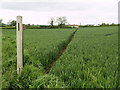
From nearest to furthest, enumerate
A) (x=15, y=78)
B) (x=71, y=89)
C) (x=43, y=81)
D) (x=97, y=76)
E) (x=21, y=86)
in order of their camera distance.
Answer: (x=71, y=89) < (x=97, y=76) < (x=43, y=81) < (x=21, y=86) < (x=15, y=78)

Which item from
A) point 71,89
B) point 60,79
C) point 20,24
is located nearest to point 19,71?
point 20,24

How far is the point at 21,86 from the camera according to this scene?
3500mm

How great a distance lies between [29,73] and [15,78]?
33 cm

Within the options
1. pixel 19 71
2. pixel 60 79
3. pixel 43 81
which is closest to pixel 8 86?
pixel 19 71

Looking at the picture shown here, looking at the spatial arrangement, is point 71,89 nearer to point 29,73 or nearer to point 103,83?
point 103,83

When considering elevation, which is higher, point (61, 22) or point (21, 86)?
point (61, 22)

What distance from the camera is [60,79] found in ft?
9.36

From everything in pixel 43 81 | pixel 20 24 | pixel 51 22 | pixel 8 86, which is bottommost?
pixel 8 86

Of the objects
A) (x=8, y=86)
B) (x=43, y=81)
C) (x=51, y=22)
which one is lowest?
(x=8, y=86)

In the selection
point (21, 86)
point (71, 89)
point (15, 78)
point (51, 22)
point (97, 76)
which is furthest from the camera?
point (51, 22)

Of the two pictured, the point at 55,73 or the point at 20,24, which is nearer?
the point at 55,73

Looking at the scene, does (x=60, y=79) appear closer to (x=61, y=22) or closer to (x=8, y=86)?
(x=8, y=86)

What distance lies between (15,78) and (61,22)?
3722 inches

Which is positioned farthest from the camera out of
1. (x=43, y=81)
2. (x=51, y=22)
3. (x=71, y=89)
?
(x=51, y=22)
